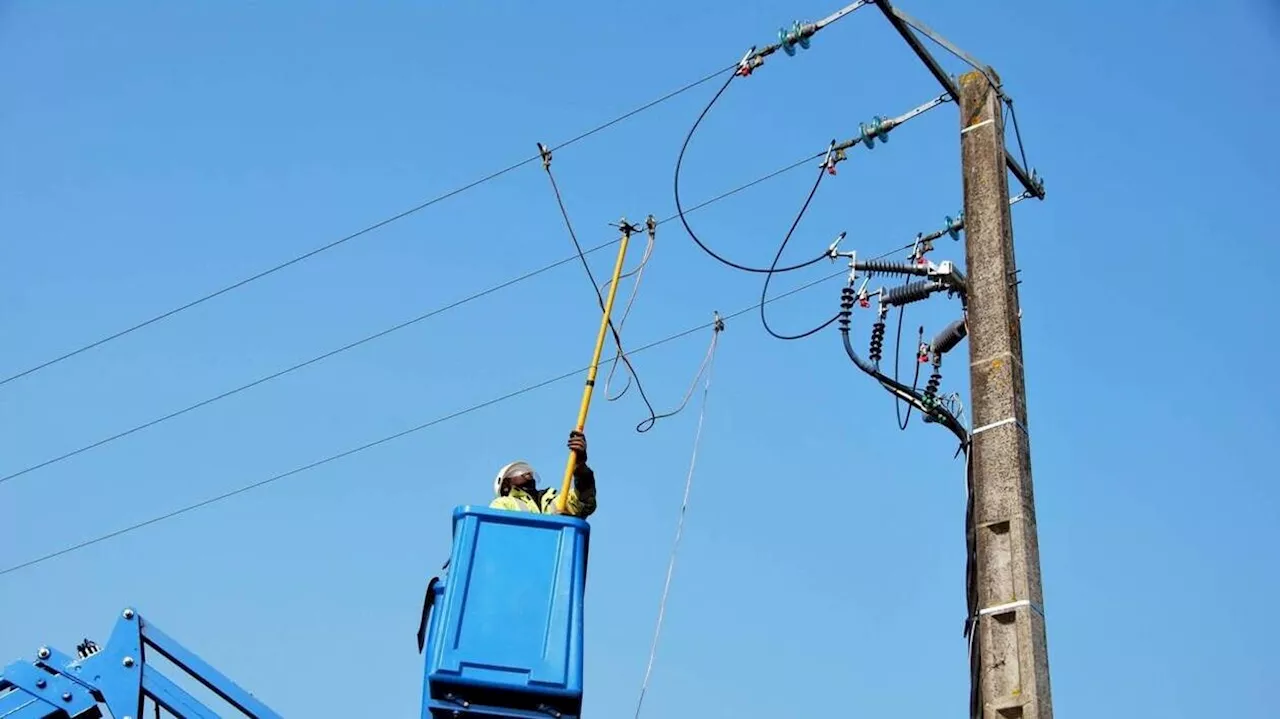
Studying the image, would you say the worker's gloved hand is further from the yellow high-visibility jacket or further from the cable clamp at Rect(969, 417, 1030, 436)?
the cable clamp at Rect(969, 417, 1030, 436)

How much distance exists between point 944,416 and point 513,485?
296cm

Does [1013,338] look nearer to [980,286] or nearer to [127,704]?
[980,286]

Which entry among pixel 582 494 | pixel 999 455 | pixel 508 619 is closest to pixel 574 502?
pixel 582 494

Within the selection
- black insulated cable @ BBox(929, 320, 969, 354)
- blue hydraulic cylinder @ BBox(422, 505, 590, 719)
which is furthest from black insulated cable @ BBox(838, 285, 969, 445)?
blue hydraulic cylinder @ BBox(422, 505, 590, 719)

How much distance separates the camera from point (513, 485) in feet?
26.9

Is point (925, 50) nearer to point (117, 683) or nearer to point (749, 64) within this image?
point (749, 64)

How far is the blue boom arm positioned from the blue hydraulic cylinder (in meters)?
1.74

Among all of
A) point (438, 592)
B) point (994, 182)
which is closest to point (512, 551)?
point (438, 592)

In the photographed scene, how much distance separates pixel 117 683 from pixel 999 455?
4731mm

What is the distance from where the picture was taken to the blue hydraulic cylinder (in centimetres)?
703

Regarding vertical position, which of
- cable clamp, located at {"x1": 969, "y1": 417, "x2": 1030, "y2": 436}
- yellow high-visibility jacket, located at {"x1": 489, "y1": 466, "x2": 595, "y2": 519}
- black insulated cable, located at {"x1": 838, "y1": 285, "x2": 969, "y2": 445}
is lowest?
yellow high-visibility jacket, located at {"x1": 489, "y1": 466, "x2": 595, "y2": 519}

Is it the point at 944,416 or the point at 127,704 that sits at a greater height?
the point at 944,416

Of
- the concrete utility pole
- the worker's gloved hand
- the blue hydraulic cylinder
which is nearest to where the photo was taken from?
the blue hydraulic cylinder

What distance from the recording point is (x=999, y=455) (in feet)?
25.7
